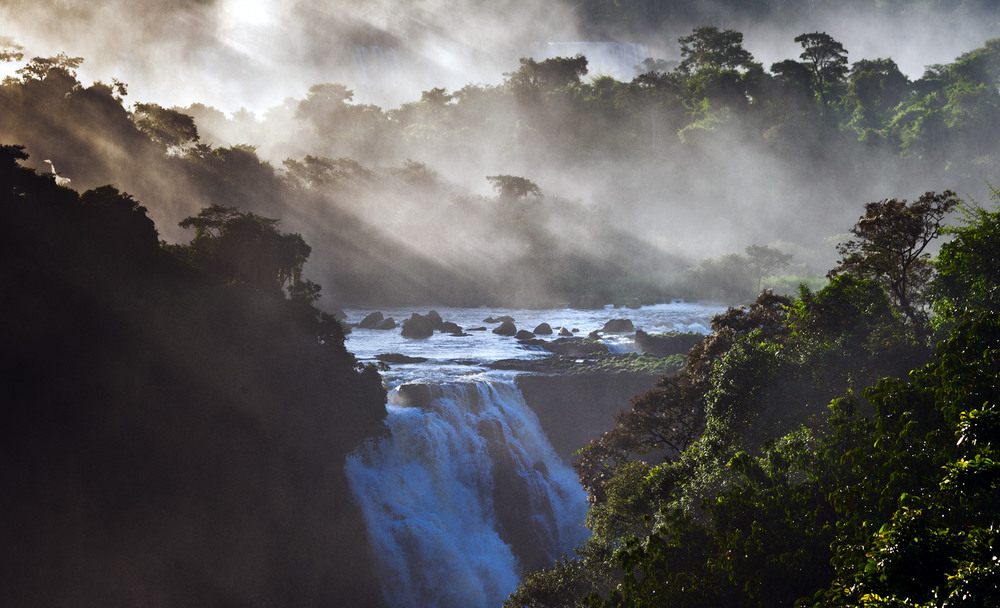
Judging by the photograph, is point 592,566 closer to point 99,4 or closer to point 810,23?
point 99,4

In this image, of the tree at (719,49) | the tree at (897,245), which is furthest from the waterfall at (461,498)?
the tree at (719,49)

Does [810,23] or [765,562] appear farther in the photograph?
[810,23]

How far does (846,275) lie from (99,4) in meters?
84.1

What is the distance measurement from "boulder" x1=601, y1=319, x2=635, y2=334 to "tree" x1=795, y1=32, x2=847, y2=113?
6431 centimetres

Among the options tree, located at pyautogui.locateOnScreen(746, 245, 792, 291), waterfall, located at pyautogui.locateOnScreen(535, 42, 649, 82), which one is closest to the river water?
tree, located at pyautogui.locateOnScreen(746, 245, 792, 291)

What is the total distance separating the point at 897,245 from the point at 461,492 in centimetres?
1856

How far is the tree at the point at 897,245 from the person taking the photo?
1584cm

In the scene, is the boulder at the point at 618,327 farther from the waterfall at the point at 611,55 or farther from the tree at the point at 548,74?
the waterfall at the point at 611,55

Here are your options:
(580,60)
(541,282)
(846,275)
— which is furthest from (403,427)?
(580,60)

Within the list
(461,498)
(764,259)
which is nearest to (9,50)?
(461,498)

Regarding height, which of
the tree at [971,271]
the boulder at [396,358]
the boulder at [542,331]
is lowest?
the boulder at [396,358]

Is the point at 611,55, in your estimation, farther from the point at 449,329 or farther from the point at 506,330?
the point at 449,329

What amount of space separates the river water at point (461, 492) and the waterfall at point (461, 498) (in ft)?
0.14

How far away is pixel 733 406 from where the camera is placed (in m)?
15.2
